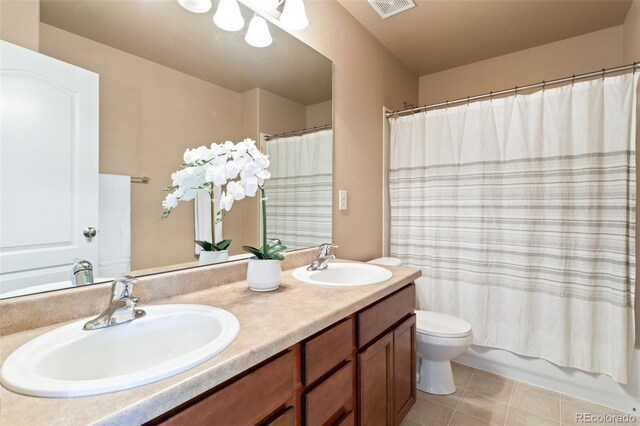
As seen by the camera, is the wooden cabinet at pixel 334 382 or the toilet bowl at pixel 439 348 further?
the toilet bowl at pixel 439 348

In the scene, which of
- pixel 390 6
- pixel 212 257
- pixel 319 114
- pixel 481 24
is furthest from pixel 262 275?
pixel 481 24

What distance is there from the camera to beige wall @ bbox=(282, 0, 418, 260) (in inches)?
76.9

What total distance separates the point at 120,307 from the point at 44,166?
446mm

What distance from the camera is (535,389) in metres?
1.96

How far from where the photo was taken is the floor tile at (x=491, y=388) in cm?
189

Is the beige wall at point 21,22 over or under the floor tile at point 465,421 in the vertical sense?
over

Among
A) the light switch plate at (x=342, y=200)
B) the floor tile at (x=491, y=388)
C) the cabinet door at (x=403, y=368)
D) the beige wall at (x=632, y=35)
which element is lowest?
the floor tile at (x=491, y=388)

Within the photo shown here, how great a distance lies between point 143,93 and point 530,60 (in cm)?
293

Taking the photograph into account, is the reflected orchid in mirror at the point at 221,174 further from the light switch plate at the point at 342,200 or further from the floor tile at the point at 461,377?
the floor tile at the point at 461,377

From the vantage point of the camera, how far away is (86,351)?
2.48 ft

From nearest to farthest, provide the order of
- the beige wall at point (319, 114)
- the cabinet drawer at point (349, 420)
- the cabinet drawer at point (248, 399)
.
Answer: the cabinet drawer at point (248, 399), the cabinet drawer at point (349, 420), the beige wall at point (319, 114)

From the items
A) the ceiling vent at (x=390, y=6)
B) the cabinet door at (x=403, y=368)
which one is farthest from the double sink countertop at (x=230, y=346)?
the ceiling vent at (x=390, y=6)

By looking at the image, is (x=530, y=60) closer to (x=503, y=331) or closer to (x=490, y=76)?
(x=490, y=76)

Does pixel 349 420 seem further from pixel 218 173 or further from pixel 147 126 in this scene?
pixel 147 126
